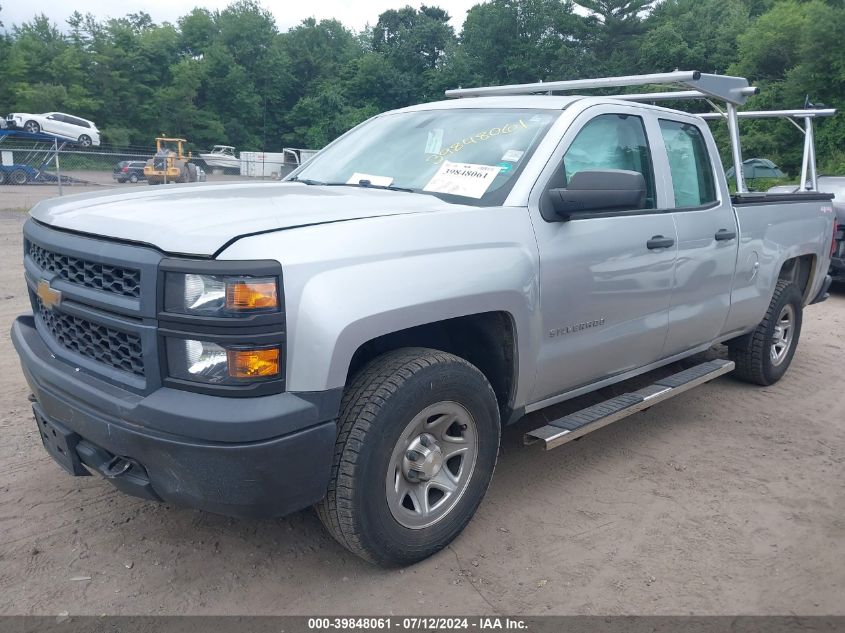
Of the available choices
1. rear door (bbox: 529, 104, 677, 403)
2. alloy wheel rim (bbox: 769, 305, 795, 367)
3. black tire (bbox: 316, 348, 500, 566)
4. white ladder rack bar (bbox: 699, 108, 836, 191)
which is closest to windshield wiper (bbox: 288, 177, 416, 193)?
rear door (bbox: 529, 104, 677, 403)

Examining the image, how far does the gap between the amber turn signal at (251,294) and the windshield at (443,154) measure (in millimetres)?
1235

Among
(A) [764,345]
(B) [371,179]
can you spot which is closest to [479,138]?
(B) [371,179]

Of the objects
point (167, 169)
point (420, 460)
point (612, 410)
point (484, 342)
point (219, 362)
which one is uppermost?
point (219, 362)

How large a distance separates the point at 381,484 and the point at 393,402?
0.32 m

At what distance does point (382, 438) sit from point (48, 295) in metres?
1.45

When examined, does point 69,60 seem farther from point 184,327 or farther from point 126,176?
point 184,327

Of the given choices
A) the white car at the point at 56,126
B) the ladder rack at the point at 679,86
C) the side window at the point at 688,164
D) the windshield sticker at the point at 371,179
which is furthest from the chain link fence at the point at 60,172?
the windshield sticker at the point at 371,179

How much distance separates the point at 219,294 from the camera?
2.30 metres

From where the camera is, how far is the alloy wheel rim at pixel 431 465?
279 cm

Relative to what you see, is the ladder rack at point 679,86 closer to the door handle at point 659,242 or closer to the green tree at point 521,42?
the door handle at point 659,242

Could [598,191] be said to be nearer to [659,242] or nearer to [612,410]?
[659,242]

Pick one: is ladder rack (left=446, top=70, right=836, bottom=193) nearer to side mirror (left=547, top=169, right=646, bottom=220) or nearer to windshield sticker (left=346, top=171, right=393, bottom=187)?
side mirror (left=547, top=169, right=646, bottom=220)

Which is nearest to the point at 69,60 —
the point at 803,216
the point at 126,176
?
the point at 126,176

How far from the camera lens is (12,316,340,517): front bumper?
228cm
